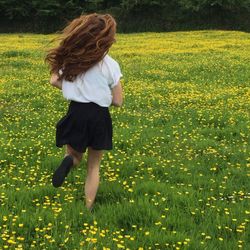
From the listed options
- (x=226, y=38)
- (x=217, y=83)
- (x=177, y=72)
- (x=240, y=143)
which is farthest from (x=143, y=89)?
(x=226, y=38)

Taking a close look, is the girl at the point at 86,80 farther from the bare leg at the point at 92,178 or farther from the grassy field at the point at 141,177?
the grassy field at the point at 141,177

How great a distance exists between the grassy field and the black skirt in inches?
32.4

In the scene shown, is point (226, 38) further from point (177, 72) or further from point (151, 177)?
point (151, 177)

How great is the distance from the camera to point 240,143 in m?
9.43

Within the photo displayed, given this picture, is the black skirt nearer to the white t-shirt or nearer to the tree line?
the white t-shirt

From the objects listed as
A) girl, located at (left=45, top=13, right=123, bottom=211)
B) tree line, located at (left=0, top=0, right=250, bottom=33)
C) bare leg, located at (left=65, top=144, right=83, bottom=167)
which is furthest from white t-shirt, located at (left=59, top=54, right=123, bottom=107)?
tree line, located at (left=0, top=0, right=250, bottom=33)

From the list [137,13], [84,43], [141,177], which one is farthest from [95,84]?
[137,13]

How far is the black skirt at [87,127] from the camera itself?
225 inches

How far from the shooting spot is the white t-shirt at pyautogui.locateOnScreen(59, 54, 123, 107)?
18.6ft

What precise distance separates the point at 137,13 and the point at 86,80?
57.9 metres

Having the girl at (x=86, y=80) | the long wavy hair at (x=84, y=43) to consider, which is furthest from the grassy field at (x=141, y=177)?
the long wavy hair at (x=84, y=43)

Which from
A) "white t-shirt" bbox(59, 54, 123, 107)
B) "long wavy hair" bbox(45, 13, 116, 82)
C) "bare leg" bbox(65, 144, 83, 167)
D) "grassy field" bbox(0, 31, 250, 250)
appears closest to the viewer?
"grassy field" bbox(0, 31, 250, 250)

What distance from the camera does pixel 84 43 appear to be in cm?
553

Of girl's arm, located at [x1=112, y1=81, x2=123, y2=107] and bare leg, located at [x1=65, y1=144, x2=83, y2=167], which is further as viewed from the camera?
bare leg, located at [x1=65, y1=144, x2=83, y2=167]
